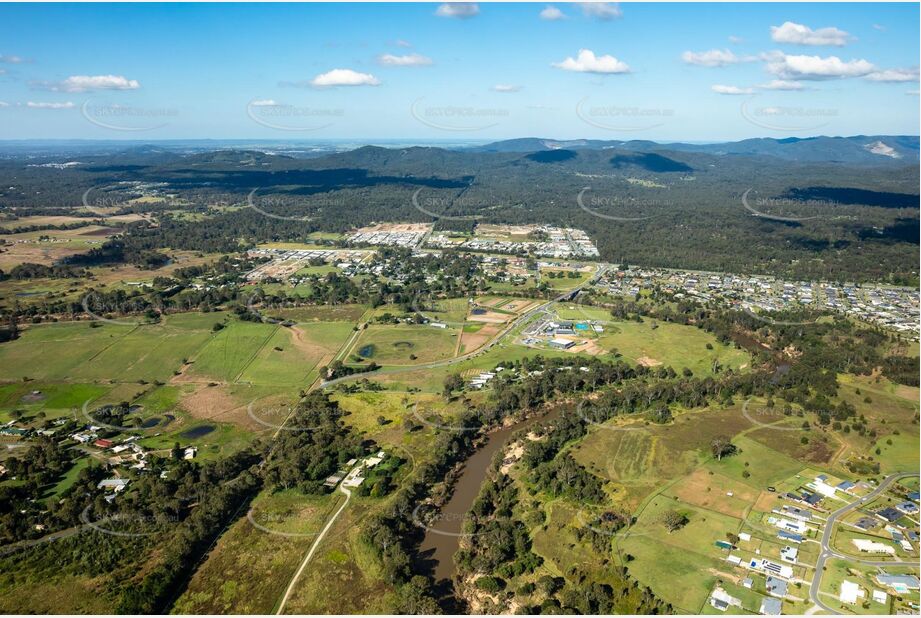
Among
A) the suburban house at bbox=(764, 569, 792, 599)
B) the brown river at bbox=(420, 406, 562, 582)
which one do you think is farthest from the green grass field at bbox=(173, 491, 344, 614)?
the suburban house at bbox=(764, 569, 792, 599)

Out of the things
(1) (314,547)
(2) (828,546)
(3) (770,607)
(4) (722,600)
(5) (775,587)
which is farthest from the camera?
(1) (314,547)

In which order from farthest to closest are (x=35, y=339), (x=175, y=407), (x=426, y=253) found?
(x=426, y=253), (x=35, y=339), (x=175, y=407)

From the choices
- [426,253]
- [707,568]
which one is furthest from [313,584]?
[426,253]

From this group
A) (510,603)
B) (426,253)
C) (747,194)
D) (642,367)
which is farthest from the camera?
(747,194)

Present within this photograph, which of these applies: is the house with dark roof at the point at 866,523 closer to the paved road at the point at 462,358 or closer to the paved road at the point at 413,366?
the paved road at the point at 413,366

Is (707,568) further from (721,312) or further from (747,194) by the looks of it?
(747,194)

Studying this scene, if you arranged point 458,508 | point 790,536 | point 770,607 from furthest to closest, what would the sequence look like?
point 458,508
point 790,536
point 770,607

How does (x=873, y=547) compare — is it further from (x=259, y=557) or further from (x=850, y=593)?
(x=259, y=557)

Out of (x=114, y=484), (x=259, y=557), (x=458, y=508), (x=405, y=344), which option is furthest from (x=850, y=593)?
(x=405, y=344)
